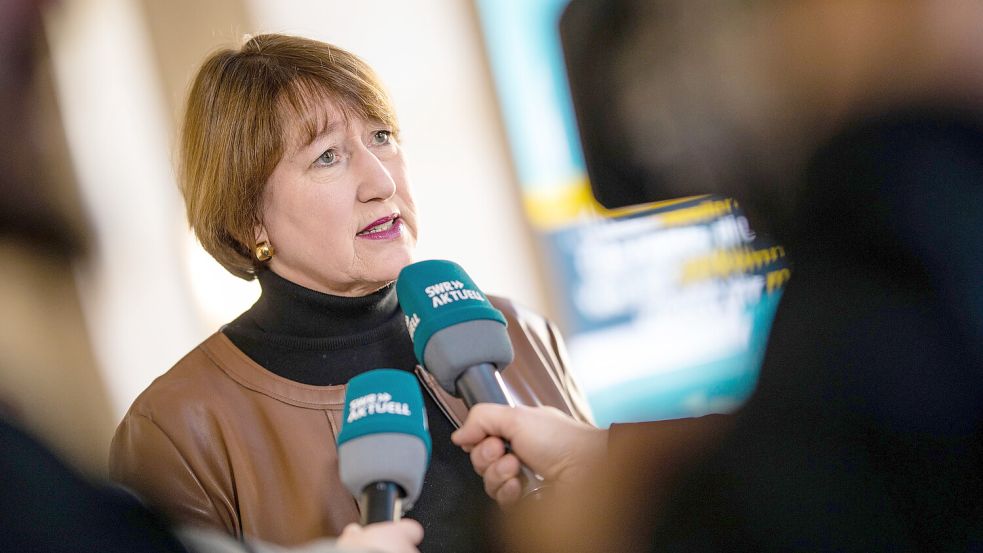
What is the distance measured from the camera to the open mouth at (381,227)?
182 centimetres

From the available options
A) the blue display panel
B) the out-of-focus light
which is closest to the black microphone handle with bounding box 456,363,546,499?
the out-of-focus light

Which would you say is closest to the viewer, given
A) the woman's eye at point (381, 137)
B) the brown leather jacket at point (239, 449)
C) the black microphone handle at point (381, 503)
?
the black microphone handle at point (381, 503)

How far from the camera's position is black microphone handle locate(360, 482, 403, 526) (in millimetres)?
1079

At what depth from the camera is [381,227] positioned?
5.98 ft

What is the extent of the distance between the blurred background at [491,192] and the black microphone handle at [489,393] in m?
2.72

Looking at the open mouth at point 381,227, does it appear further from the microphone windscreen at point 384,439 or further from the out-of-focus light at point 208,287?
the out-of-focus light at point 208,287

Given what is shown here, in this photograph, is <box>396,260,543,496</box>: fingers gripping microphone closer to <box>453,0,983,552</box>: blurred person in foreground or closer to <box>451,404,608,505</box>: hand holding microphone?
<box>451,404,608,505</box>: hand holding microphone

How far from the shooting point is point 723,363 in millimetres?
4266

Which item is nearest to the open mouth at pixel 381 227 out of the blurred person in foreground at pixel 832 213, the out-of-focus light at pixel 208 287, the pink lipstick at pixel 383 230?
the pink lipstick at pixel 383 230

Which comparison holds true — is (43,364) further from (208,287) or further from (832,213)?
(208,287)

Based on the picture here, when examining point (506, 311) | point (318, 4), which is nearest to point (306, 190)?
point (506, 311)

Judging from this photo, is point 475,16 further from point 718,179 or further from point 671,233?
point 718,179

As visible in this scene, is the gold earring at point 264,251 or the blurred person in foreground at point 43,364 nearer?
the blurred person in foreground at point 43,364

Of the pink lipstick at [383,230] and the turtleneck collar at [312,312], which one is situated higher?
the pink lipstick at [383,230]
